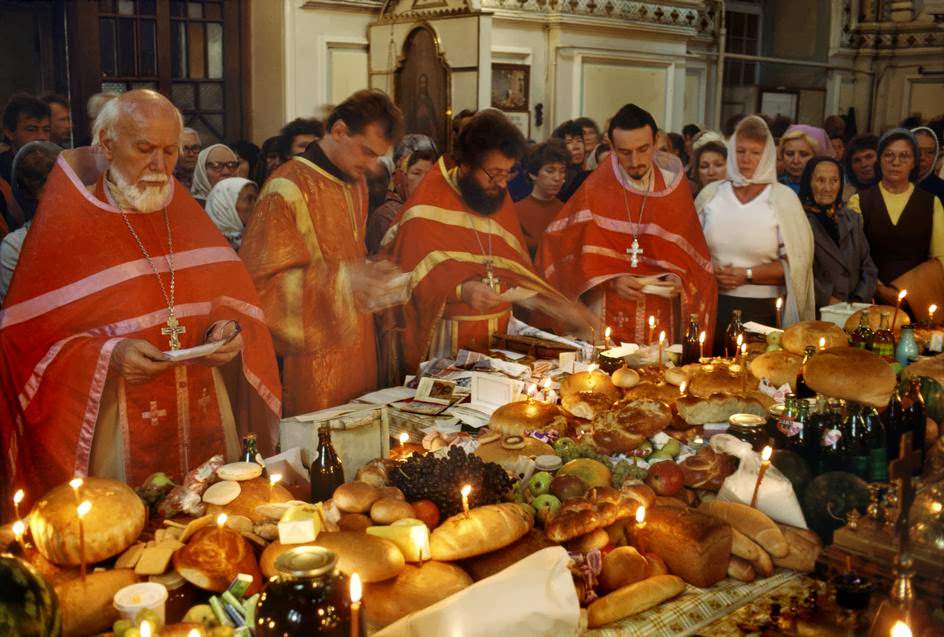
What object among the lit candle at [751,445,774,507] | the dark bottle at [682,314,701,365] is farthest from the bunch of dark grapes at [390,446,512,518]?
the dark bottle at [682,314,701,365]

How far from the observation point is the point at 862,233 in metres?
8.45

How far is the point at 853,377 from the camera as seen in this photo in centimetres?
478

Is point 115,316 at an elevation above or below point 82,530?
above

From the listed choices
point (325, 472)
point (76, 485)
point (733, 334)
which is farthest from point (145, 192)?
point (733, 334)

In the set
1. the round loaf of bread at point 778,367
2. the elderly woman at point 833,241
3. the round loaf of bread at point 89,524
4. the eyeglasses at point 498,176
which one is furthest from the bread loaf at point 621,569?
the elderly woman at point 833,241

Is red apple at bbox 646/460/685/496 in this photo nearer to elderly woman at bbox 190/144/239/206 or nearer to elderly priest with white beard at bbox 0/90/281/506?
elderly priest with white beard at bbox 0/90/281/506

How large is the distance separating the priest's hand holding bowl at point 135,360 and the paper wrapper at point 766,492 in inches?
104

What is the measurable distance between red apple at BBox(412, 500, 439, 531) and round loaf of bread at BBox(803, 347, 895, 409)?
2.04 meters

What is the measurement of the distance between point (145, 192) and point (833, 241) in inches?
217

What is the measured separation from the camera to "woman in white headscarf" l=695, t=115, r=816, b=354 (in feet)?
25.9

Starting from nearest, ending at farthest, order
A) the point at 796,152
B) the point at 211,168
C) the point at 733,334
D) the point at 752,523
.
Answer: the point at 752,523, the point at 211,168, the point at 733,334, the point at 796,152

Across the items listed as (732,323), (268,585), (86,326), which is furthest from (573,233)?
(268,585)

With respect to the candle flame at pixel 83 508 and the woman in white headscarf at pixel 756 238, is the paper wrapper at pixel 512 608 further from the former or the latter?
the woman in white headscarf at pixel 756 238

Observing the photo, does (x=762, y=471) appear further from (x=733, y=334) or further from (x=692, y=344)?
(x=733, y=334)
